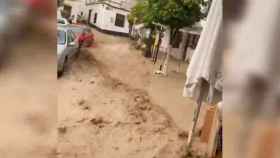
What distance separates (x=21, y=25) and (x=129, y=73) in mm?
435

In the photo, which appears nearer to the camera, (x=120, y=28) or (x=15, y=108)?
(x=15, y=108)

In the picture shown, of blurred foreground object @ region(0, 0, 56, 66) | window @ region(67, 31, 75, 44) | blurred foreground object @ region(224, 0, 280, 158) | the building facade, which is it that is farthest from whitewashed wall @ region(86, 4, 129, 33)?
blurred foreground object @ region(224, 0, 280, 158)

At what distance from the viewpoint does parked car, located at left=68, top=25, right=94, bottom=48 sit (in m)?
1.29

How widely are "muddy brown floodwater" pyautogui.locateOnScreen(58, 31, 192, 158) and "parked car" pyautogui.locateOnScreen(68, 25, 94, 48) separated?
3cm

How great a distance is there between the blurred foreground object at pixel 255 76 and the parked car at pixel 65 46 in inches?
20.4

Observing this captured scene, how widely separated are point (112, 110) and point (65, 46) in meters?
0.28

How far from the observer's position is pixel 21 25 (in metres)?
1.04

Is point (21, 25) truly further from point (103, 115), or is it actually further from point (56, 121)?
point (103, 115)

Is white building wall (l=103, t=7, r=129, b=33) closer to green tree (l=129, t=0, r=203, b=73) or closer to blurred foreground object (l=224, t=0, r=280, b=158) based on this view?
green tree (l=129, t=0, r=203, b=73)

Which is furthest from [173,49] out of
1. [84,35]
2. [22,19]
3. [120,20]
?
[22,19]

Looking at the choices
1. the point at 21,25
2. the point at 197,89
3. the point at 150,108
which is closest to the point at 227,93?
the point at 197,89

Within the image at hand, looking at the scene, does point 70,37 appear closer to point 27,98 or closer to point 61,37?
point 61,37

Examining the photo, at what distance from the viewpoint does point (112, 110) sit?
1.30 metres

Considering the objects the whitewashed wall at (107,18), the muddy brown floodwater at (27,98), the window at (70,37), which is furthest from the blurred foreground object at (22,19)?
the whitewashed wall at (107,18)
